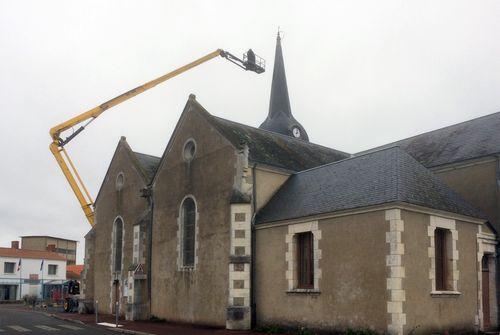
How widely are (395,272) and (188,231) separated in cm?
1079

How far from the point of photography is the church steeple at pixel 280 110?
116 ft

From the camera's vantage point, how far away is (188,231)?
2292 centimetres

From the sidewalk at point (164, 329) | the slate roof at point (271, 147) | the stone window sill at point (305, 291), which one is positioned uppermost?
the slate roof at point (271, 147)

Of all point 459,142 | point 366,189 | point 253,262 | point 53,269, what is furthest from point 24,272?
point 366,189

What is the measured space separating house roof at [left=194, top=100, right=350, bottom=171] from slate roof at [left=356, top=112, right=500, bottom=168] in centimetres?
482

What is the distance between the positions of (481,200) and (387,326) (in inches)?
324

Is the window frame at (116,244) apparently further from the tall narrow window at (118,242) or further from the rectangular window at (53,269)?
the rectangular window at (53,269)

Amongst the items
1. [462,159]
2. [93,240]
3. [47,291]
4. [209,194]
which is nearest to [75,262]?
[47,291]

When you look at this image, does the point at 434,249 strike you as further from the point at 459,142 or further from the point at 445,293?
the point at 459,142

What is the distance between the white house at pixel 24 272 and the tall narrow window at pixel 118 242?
31.0 m

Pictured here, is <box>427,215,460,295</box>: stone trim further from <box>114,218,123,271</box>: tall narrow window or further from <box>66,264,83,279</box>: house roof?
<box>66,264,83,279</box>: house roof

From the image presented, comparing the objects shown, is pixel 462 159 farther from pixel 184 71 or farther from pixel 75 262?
pixel 75 262

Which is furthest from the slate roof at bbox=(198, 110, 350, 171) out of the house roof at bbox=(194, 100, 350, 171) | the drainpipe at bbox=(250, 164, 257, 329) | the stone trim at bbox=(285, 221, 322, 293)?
the stone trim at bbox=(285, 221, 322, 293)

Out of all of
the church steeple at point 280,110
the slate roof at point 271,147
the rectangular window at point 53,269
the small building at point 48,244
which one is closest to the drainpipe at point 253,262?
the slate roof at point 271,147
